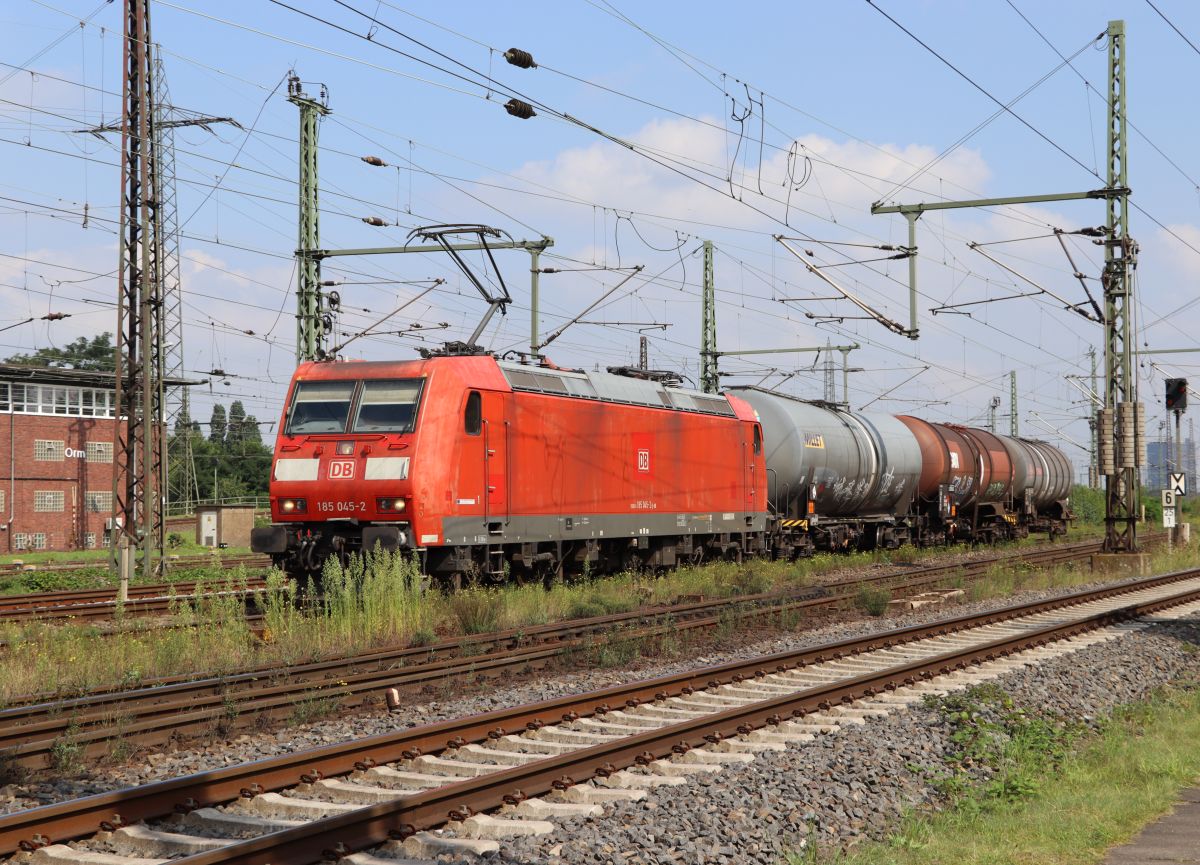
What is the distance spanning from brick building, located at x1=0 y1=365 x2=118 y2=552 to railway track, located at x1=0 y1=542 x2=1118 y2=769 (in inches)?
1669

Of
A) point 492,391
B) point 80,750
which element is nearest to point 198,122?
point 492,391

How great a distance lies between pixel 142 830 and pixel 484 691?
543 centimetres

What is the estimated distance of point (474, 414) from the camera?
1770cm

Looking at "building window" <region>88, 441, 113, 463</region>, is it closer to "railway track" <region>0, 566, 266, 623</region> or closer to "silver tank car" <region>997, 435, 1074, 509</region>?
"railway track" <region>0, 566, 266, 623</region>

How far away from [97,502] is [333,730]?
163 ft

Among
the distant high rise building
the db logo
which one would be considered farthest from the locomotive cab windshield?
the distant high rise building

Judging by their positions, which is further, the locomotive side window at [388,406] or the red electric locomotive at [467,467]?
the locomotive side window at [388,406]

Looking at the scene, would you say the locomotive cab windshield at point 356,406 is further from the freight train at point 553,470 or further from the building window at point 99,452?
the building window at point 99,452

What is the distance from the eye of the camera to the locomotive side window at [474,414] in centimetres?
1756

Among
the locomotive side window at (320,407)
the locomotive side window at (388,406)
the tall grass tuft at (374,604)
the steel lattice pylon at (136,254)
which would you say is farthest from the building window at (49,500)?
the tall grass tuft at (374,604)

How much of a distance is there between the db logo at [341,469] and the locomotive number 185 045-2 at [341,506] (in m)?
0.34

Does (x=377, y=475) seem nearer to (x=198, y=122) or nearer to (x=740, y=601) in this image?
(x=740, y=601)

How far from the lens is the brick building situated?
52.0m

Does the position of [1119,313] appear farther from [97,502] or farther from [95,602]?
[97,502]
